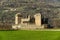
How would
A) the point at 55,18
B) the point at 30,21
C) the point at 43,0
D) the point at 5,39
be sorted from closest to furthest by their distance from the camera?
the point at 5,39
the point at 30,21
the point at 55,18
the point at 43,0

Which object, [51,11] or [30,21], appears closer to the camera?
[30,21]

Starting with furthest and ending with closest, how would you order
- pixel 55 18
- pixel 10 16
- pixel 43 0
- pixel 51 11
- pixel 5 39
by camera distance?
pixel 43 0
pixel 51 11
pixel 55 18
pixel 10 16
pixel 5 39

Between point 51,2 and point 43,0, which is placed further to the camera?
point 43,0

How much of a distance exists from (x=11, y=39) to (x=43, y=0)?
13186 millimetres

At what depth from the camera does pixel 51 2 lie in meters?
16.3

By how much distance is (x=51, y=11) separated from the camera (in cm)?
1623

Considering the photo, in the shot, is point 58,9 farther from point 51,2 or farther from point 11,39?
point 11,39

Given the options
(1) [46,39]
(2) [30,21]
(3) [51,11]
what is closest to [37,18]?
(2) [30,21]

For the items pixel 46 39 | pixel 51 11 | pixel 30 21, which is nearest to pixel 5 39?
pixel 46 39

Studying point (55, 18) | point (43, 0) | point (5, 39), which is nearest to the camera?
point (5, 39)

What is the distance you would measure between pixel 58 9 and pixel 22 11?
2.83m

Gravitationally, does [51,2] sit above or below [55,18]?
above

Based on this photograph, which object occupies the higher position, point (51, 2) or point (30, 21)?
point (51, 2)

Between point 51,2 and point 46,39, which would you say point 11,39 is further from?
point 51,2
